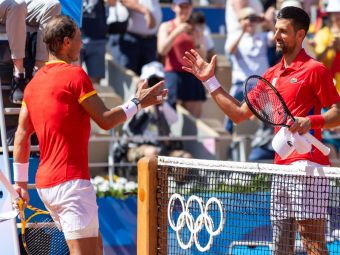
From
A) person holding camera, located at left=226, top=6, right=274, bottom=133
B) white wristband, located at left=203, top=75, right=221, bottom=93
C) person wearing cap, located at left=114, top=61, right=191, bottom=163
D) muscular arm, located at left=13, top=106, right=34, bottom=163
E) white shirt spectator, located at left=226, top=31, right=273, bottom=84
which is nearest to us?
muscular arm, located at left=13, top=106, right=34, bottom=163

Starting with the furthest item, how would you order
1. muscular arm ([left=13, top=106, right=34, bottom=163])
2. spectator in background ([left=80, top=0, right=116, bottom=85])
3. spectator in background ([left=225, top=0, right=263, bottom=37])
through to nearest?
spectator in background ([left=225, top=0, right=263, bottom=37]), spectator in background ([left=80, top=0, right=116, bottom=85]), muscular arm ([left=13, top=106, right=34, bottom=163])

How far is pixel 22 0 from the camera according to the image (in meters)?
7.95

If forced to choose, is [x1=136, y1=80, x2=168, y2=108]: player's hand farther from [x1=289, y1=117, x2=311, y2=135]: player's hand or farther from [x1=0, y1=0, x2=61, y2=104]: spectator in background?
[x1=0, y1=0, x2=61, y2=104]: spectator in background

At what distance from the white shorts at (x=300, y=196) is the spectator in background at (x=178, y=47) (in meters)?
5.92

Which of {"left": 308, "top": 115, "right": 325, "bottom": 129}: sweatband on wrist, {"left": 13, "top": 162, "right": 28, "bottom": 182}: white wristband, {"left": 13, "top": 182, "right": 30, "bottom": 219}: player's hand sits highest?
{"left": 308, "top": 115, "right": 325, "bottom": 129}: sweatband on wrist

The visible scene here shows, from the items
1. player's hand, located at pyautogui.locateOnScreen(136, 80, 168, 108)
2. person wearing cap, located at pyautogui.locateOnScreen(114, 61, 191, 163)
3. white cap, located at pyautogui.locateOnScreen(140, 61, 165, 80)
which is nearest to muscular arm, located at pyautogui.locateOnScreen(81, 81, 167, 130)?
player's hand, located at pyautogui.locateOnScreen(136, 80, 168, 108)

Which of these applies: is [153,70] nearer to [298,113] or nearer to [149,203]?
[149,203]

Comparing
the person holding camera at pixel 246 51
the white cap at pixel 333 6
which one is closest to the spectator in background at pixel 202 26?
the person holding camera at pixel 246 51

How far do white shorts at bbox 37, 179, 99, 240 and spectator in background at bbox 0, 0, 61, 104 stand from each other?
1.82 m

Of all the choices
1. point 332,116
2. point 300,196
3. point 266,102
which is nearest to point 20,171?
point 266,102

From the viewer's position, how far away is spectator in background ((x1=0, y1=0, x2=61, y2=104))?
7879mm

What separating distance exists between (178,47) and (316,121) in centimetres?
635

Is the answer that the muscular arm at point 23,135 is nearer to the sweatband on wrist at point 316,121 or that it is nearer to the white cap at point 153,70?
the sweatband on wrist at point 316,121

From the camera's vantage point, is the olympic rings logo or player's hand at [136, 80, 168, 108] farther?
the olympic rings logo
